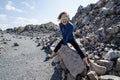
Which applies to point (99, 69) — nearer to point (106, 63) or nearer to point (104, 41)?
point (106, 63)

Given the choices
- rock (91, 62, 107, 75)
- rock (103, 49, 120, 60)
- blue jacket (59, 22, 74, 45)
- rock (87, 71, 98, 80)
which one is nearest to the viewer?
rock (87, 71, 98, 80)

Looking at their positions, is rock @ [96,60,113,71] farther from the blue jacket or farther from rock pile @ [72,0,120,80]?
the blue jacket

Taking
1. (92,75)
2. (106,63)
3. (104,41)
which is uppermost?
(104,41)

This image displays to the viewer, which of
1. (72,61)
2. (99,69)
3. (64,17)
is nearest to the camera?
(99,69)

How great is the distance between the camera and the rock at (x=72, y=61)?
10.3 meters

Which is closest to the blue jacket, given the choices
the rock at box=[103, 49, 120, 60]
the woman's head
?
the woman's head

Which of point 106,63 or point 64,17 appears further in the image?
point 64,17

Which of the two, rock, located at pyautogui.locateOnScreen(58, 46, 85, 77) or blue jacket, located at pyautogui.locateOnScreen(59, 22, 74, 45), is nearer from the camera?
rock, located at pyautogui.locateOnScreen(58, 46, 85, 77)

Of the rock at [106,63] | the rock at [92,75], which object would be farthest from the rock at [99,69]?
the rock at [92,75]

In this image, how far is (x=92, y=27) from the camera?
18.0m

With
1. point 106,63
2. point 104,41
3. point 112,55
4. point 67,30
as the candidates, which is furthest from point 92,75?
point 104,41

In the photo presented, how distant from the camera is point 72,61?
10.8 meters

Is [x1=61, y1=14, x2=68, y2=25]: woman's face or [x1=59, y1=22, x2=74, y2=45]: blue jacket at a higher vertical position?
[x1=61, y1=14, x2=68, y2=25]: woman's face

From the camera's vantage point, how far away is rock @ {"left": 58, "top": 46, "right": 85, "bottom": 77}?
10328mm
